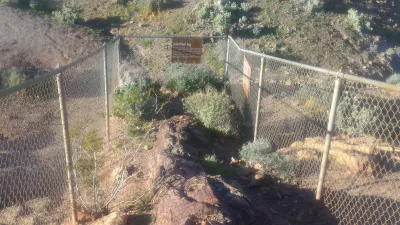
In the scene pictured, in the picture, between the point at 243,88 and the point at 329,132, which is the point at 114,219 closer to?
the point at 329,132

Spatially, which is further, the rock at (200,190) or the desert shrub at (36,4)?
the desert shrub at (36,4)

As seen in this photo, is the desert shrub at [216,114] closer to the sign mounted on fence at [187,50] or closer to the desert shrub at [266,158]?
the desert shrub at [266,158]

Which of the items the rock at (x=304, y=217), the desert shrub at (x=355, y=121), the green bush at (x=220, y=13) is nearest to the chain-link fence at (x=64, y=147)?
the rock at (x=304, y=217)

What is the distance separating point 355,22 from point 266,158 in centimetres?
1279

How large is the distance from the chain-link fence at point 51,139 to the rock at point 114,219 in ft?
1.24

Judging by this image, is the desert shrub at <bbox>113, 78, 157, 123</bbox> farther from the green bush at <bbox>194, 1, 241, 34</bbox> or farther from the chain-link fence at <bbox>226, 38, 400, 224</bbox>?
the green bush at <bbox>194, 1, 241, 34</bbox>

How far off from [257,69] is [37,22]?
8839 millimetres

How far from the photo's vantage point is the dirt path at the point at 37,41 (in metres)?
14.8

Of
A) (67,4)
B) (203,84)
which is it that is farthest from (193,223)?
(67,4)

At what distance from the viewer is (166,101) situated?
10.4 m

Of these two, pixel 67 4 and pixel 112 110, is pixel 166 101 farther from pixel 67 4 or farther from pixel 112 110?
pixel 67 4

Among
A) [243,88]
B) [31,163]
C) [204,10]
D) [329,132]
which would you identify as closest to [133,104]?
[243,88]

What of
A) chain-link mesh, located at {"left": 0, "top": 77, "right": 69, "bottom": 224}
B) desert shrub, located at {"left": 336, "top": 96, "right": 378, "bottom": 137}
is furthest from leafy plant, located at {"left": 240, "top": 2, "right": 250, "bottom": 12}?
desert shrub, located at {"left": 336, "top": 96, "right": 378, "bottom": 137}

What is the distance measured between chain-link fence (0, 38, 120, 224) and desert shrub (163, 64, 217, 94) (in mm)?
1407
